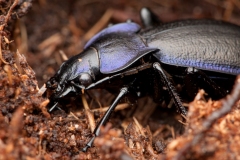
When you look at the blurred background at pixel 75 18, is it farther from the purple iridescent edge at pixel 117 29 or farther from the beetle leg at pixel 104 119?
the beetle leg at pixel 104 119

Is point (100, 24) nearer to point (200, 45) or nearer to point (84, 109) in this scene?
point (84, 109)

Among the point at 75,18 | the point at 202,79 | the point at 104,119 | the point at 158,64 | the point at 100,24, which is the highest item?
the point at 75,18

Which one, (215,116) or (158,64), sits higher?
(158,64)

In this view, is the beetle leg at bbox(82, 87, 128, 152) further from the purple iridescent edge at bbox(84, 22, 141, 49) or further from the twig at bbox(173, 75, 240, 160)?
the twig at bbox(173, 75, 240, 160)

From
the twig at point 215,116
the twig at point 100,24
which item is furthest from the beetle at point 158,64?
the twig at point 100,24

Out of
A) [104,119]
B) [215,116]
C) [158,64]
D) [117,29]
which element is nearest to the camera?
[215,116]

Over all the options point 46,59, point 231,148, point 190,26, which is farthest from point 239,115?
point 46,59

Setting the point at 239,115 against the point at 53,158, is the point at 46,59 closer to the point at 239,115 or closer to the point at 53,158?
Result: the point at 53,158

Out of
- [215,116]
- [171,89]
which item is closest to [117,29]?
[171,89]
